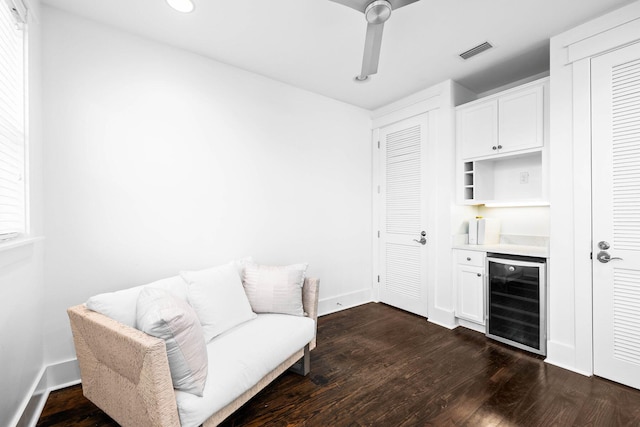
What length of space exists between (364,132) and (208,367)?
342 centimetres

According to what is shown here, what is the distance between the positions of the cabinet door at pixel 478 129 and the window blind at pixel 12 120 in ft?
12.2

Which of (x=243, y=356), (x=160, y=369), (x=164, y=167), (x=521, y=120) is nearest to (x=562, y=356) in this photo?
(x=521, y=120)

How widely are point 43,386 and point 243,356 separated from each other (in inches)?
58.6

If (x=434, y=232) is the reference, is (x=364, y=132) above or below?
above

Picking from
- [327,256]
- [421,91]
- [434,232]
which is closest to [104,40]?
[327,256]

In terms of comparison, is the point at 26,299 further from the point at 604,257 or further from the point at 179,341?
the point at 604,257

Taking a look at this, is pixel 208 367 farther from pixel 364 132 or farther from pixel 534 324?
pixel 364 132

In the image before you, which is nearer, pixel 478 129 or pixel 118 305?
pixel 118 305

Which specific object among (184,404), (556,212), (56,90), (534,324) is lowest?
(534,324)

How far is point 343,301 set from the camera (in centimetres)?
367

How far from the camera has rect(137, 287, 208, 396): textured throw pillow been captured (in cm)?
132

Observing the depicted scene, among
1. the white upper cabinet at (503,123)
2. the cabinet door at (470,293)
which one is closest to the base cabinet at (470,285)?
the cabinet door at (470,293)

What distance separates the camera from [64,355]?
80.4 inches

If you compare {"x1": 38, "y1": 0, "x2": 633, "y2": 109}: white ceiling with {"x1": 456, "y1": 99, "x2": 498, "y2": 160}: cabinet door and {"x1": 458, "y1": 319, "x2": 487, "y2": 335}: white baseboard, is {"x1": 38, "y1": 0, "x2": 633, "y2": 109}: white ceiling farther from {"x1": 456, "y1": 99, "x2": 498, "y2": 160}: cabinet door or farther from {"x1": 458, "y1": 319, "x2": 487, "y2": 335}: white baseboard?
{"x1": 458, "y1": 319, "x2": 487, "y2": 335}: white baseboard
